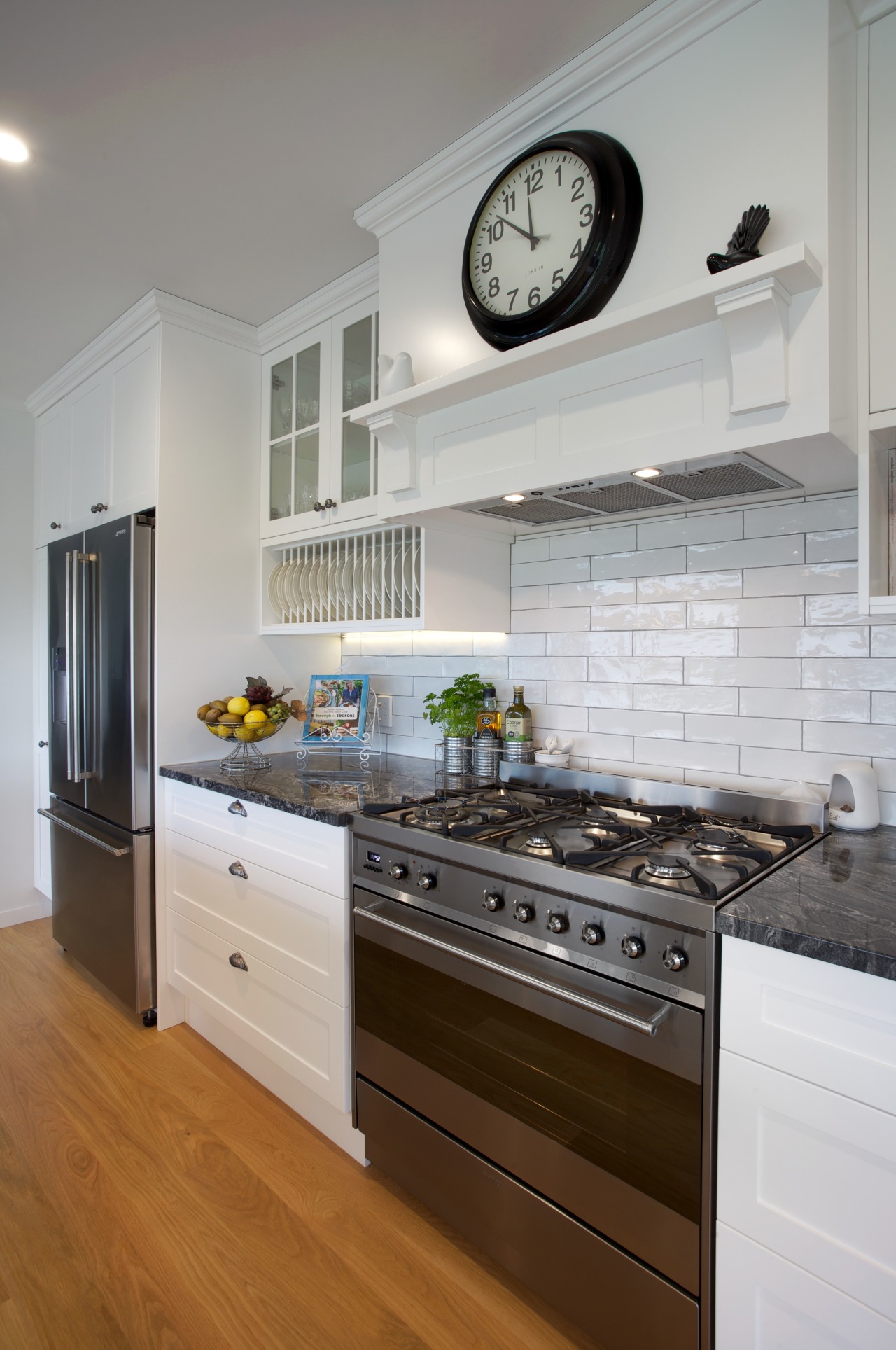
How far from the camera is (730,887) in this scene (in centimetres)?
121

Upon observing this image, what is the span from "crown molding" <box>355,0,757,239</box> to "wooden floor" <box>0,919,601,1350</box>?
2569mm

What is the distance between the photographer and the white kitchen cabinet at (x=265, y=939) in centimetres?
187

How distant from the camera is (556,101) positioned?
1.60 meters

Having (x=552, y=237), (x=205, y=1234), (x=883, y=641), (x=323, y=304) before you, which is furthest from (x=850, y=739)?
(x=323, y=304)

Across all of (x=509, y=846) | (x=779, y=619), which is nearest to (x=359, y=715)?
(x=509, y=846)

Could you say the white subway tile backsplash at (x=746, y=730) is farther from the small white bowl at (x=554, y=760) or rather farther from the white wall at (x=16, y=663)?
the white wall at (x=16, y=663)

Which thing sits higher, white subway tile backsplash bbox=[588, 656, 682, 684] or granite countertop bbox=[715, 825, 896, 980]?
white subway tile backsplash bbox=[588, 656, 682, 684]

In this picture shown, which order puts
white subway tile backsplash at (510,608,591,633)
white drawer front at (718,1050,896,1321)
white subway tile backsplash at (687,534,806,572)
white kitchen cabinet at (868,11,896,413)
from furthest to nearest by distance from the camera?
white subway tile backsplash at (510,608,591,633)
white subway tile backsplash at (687,534,806,572)
white kitchen cabinet at (868,11,896,413)
white drawer front at (718,1050,896,1321)

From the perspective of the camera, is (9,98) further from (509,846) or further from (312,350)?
(509,846)

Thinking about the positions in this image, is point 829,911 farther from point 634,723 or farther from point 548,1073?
point 634,723

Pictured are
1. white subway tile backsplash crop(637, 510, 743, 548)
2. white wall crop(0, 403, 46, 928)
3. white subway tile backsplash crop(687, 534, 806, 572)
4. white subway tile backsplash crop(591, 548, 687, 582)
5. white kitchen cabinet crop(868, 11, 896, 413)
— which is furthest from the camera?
white wall crop(0, 403, 46, 928)

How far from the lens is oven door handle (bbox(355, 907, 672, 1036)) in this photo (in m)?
1.18

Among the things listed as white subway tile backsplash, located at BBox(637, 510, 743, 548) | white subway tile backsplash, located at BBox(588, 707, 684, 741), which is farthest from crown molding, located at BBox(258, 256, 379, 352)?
white subway tile backsplash, located at BBox(588, 707, 684, 741)

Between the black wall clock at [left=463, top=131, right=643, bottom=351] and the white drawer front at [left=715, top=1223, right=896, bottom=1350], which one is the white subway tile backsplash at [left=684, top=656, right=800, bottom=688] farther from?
the white drawer front at [left=715, top=1223, right=896, bottom=1350]
